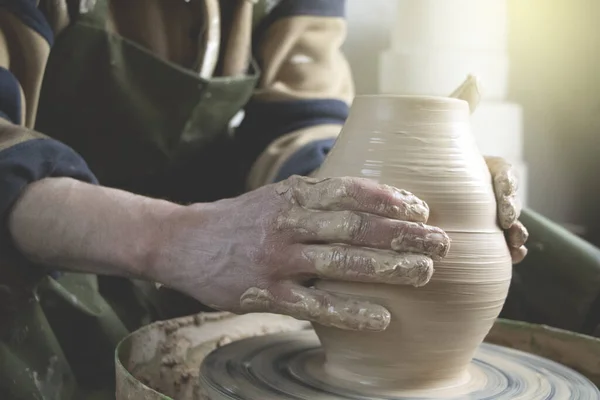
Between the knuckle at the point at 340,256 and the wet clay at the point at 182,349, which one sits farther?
the wet clay at the point at 182,349

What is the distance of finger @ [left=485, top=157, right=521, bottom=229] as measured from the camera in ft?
2.62

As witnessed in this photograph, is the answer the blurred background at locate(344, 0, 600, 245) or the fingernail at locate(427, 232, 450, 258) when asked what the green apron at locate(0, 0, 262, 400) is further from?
the blurred background at locate(344, 0, 600, 245)

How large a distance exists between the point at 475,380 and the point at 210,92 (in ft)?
2.19

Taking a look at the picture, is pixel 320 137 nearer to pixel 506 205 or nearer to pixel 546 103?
pixel 506 205

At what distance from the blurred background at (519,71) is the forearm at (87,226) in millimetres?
1264

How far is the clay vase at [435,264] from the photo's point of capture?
73 cm

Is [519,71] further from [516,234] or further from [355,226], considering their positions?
[355,226]

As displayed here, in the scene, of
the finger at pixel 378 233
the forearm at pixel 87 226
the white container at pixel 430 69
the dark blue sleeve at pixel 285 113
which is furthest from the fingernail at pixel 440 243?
the white container at pixel 430 69

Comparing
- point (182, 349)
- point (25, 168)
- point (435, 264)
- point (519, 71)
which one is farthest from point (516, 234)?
point (519, 71)

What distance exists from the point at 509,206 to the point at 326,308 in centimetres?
25

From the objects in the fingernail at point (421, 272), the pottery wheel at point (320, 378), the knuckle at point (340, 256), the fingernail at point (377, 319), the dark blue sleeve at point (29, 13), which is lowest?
the pottery wheel at point (320, 378)

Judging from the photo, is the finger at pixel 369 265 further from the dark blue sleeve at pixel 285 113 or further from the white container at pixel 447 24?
the white container at pixel 447 24

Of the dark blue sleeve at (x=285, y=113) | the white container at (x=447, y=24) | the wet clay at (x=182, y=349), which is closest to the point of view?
the wet clay at (x=182, y=349)

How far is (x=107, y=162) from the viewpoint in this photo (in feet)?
4.11
